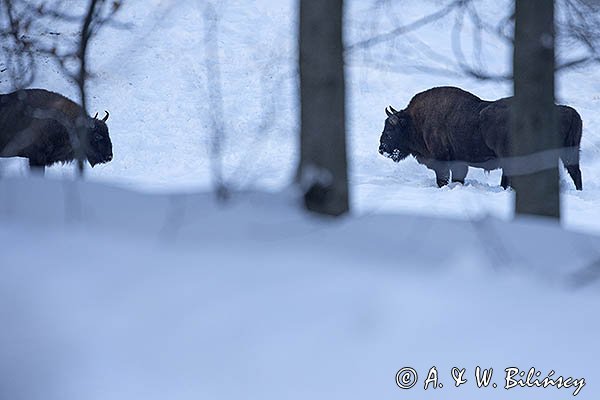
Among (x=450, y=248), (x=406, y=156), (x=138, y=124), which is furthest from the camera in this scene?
(x=138, y=124)

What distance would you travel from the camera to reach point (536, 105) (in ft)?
19.3

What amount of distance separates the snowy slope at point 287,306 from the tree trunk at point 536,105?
0.85m

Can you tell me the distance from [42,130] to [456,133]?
6.39 m

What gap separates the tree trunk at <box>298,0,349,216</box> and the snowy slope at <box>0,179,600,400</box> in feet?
1.90

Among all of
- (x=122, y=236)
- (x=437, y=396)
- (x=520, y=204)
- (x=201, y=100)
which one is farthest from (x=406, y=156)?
(x=437, y=396)

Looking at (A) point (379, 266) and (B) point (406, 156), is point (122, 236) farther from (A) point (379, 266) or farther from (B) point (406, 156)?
(B) point (406, 156)

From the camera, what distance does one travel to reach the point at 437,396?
389 cm

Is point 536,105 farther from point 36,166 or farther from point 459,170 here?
point 36,166

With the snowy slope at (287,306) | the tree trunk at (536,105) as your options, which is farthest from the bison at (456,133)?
the snowy slope at (287,306)

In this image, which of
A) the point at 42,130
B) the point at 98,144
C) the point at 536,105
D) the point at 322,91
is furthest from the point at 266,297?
the point at 98,144

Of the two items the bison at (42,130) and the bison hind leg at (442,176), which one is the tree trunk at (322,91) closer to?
the bison at (42,130)

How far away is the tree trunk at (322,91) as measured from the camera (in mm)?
5766

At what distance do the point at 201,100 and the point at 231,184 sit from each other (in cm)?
1467

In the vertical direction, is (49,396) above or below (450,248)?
below
